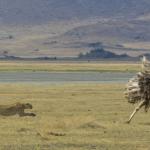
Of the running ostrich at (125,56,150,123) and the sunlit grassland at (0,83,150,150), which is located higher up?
the running ostrich at (125,56,150,123)

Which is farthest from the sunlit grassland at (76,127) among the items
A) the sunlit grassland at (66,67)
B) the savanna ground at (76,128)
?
the sunlit grassland at (66,67)

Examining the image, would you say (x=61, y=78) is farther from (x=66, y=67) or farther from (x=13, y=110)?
(x=13, y=110)

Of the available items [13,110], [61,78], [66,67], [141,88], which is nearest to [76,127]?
[141,88]

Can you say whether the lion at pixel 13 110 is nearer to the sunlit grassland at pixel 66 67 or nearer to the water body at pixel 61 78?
the water body at pixel 61 78

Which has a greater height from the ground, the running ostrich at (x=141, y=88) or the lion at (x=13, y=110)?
the running ostrich at (x=141, y=88)

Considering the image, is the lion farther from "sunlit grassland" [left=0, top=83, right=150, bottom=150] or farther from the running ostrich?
the running ostrich

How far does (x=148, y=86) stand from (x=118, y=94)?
17074mm

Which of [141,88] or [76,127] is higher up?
[141,88]

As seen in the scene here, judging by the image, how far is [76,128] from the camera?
21.2 meters

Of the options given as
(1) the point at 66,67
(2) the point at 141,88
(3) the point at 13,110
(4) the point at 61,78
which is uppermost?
(2) the point at 141,88

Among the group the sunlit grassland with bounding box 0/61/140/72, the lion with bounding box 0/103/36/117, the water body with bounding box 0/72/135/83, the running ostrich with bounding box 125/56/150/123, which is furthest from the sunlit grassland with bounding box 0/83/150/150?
the sunlit grassland with bounding box 0/61/140/72

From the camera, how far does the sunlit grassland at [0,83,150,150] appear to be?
17.8m

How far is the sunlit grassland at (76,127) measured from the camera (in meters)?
17.8

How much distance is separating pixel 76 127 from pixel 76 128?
16 centimetres
